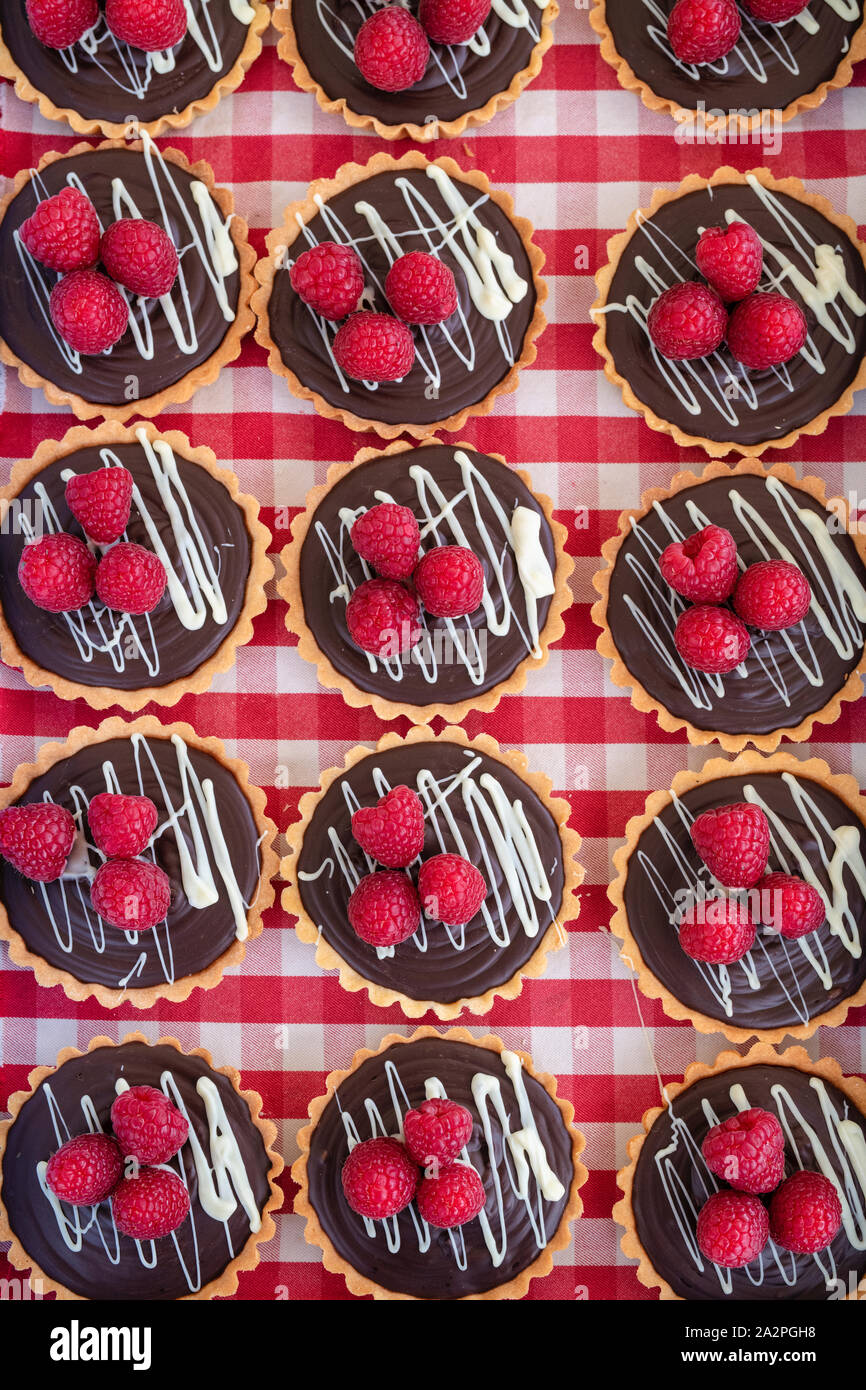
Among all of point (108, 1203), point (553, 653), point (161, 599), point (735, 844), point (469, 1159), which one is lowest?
point (108, 1203)

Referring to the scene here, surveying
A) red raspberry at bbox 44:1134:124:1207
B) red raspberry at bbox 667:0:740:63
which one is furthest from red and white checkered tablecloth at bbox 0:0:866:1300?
red raspberry at bbox 44:1134:124:1207

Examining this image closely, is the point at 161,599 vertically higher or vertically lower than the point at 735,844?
higher

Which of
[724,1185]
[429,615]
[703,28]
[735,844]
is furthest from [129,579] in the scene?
[724,1185]

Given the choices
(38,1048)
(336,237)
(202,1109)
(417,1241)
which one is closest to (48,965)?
(38,1048)

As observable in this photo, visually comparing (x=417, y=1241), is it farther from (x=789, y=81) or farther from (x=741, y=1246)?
(x=789, y=81)

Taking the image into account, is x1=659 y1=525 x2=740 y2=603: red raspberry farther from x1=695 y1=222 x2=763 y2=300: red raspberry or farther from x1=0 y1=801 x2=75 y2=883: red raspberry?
x1=0 y1=801 x2=75 y2=883: red raspberry

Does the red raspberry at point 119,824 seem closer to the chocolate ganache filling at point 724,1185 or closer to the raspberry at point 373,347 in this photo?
the raspberry at point 373,347

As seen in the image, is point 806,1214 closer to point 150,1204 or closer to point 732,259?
point 150,1204
